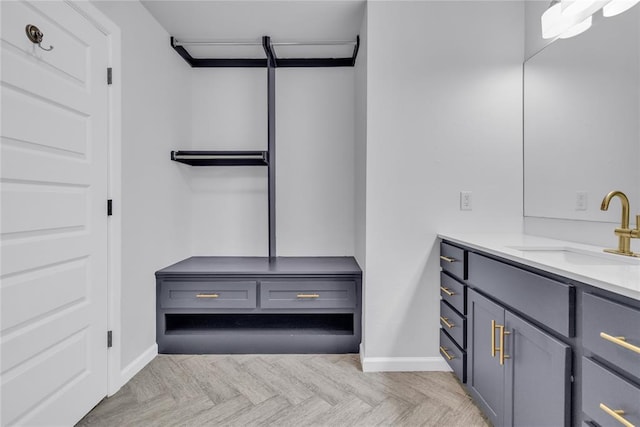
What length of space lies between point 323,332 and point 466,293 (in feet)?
3.54

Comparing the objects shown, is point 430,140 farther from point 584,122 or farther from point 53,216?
point 53,216

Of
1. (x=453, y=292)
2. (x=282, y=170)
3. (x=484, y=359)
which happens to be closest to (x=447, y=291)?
(x=453, y=292)

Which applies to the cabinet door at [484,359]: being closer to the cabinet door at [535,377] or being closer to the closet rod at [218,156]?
the cabinet door at [535,377]

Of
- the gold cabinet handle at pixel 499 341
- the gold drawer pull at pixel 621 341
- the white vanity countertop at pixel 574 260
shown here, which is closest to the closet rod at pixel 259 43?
the white vanity countertop at pixel 574 260

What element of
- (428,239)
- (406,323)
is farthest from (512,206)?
(406,323)

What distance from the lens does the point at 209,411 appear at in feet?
5.57

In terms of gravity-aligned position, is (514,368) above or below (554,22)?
below

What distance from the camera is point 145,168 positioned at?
2.14 metres

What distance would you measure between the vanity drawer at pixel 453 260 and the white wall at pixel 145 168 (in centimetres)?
192

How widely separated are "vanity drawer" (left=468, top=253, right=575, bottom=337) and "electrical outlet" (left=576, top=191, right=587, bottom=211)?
2.13 feet

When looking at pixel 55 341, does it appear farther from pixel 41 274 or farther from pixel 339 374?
pixel 339 374

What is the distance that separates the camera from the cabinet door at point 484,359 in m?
1.38

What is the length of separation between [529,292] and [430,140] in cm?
117

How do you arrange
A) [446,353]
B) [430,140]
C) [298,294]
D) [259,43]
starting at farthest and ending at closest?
1. [259,43]
2. [298,294]
3. [430,140]
4. [446,353]
